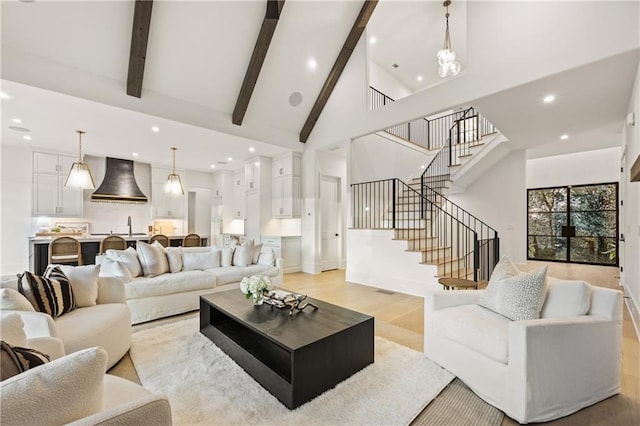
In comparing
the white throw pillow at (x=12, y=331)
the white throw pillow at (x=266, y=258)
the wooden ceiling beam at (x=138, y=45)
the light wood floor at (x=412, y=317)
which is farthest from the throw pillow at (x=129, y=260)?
the white throw pillow at (x=12, y=331)

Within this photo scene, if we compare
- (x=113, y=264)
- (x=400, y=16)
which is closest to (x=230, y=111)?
(x=113, y=264)

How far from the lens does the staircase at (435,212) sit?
16.8 ft

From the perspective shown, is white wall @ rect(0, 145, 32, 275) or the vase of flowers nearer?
the vase of flowers

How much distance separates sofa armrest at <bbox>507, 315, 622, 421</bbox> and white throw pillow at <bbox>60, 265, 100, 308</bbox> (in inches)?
135

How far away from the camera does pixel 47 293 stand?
85.8 inches

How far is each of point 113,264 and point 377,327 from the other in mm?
3339

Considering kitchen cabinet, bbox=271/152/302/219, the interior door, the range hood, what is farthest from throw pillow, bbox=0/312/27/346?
the range hood

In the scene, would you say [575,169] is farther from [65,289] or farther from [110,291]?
[65,289]

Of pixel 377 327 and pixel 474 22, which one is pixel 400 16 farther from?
pixel 377 327

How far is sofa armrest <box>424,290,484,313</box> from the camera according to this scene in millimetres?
2438

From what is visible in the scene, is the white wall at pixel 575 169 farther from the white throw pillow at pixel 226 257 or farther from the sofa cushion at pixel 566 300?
the white throw pillow at pixel 226 257

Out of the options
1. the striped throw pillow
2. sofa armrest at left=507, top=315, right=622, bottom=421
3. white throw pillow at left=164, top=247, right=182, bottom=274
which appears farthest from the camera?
white throw pillow at left=164, top=247, right=182, bottom=274

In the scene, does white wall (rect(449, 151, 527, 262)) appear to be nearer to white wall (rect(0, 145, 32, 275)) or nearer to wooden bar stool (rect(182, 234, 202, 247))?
wooden bar stool (rect(182, 234, 202, 247))

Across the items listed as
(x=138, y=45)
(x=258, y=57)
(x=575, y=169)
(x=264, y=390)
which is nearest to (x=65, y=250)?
(x=138, y=45)
